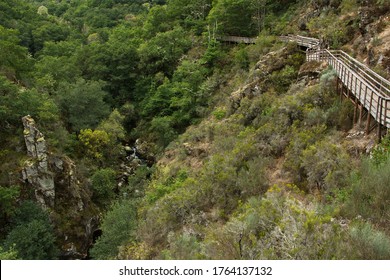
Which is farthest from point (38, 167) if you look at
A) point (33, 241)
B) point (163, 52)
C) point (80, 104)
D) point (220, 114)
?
point (163, 52)

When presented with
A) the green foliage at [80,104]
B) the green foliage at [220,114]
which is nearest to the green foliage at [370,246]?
the green foliage at [220,114]

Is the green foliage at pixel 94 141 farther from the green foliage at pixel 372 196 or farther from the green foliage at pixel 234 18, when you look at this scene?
the green foliage at pixel 372 196

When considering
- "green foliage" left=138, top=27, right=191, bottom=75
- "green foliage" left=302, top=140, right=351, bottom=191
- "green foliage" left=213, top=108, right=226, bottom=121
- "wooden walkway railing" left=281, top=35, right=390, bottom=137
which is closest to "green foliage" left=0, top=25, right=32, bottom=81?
"green foliage" left=138, top=27, right=191, bottom=75

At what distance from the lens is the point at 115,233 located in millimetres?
18875

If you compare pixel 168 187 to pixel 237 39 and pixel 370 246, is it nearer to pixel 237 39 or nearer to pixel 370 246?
pixel 370 246

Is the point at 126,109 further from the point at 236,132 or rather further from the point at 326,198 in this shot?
the point at 326,198

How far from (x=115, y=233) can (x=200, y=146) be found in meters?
8.51

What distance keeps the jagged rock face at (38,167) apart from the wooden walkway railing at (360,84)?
18.9m

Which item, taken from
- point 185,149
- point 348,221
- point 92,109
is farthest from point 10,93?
point 348,221

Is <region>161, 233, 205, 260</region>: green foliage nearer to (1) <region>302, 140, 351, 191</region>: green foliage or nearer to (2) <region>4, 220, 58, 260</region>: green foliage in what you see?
(1) <region>302, 140, 351, 191</region>: green foliage

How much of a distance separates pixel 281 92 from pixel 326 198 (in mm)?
12640

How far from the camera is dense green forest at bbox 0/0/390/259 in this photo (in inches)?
324

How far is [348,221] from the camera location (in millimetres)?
8055

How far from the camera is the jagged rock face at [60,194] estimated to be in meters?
21.5
